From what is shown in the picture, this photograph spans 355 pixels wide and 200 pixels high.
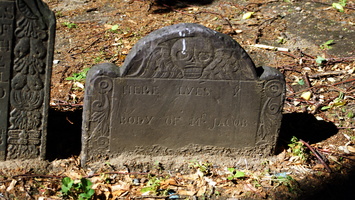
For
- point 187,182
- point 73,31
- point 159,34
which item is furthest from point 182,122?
point 73,31

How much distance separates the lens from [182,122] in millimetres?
5168

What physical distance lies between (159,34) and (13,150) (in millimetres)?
1896

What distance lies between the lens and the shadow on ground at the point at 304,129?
5879 millimetres

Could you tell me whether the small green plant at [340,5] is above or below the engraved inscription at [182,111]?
above

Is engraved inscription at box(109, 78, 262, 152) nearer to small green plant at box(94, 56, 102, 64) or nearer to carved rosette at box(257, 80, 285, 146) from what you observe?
carved rosette at box(257, 80, 285, 146)

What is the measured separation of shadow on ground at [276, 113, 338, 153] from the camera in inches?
231

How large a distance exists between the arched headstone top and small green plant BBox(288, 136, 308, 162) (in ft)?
3.72

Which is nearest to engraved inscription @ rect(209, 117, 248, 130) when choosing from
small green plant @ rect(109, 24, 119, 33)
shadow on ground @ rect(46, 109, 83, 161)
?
shadow on ground @ rect(46, 109, 83, 161)

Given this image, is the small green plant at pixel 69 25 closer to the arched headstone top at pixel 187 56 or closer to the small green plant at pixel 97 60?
the small green plant at pixel 97 60

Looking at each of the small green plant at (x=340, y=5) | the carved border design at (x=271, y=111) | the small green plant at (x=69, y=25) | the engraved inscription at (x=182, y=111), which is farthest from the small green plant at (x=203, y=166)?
the small green plant at (x=340, y=5)

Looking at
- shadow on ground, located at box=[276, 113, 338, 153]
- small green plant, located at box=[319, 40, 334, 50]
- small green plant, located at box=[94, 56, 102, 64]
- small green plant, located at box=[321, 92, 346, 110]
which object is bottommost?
shadow on ground, located at box=[276, 113, 338, 153]

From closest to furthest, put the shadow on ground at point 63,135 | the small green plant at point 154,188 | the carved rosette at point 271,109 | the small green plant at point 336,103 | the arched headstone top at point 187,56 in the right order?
the arched headstone top at point 187,56
the small green plant at point 154,188
the carved rosette at point 271,109
the shadow on ground at point 63,135
the small green plant at point 336,103

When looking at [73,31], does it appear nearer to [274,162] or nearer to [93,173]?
[93,173]

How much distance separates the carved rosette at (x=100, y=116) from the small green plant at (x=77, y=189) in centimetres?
54
